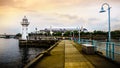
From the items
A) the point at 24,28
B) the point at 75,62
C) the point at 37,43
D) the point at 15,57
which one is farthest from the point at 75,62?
the point at 24,28

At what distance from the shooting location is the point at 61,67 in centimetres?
1059

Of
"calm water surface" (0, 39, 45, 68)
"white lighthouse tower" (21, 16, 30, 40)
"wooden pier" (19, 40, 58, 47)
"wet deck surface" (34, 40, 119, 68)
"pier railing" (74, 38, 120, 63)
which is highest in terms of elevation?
"white lighthouse tower" (21, 16, 30, 40)

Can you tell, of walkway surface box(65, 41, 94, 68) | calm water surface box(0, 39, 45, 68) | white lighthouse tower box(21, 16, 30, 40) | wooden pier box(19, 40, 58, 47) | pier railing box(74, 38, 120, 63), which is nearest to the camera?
walkway surface box(65, 41, 94, 68)

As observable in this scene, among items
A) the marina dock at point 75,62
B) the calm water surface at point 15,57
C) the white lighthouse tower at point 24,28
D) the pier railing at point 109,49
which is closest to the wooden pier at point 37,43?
the white lighthouse tower at point 24,28

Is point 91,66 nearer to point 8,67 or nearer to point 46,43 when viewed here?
point 8,67

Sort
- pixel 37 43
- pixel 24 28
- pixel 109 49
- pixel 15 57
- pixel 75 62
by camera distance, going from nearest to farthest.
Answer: pixel 75 62
pixel 109 49
pixel 15 57
pixel 37 43
pixel 24 28

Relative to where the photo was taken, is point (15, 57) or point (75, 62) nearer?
point (75, 62)

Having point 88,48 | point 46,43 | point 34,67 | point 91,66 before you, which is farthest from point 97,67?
point 46,43

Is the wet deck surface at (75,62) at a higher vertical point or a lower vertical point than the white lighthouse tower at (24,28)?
lower

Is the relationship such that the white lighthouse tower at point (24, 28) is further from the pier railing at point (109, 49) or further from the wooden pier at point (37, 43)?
the pier railing at point (109, 49)

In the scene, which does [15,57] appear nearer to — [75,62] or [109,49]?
[109,49]

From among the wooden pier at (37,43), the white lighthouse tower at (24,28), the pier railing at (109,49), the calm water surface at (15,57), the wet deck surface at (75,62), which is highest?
the white lighthouse tower at (24,28)

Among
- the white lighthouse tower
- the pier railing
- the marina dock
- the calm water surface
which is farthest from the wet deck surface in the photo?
the white lighthouse tower

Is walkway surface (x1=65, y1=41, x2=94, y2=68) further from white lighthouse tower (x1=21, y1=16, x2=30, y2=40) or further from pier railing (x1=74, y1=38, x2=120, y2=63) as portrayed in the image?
white lighthouse tower (x1=21, y1=16, x2=30, y2=40)
